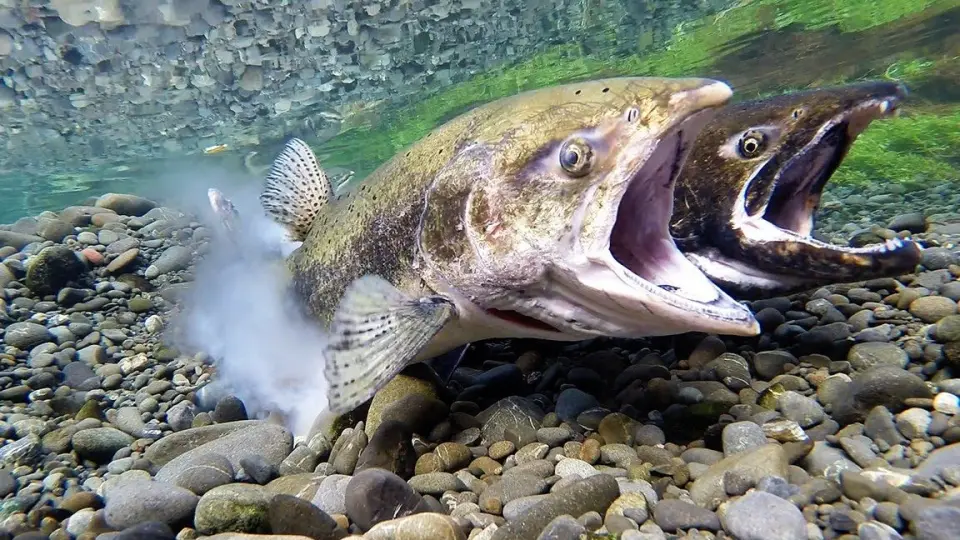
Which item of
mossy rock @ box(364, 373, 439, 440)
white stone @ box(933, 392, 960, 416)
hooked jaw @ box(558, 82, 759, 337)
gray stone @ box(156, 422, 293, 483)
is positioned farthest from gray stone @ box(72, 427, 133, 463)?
white stone @ box(933, 392, 960, 416)

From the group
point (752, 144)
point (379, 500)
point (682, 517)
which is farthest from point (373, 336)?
point (752, 144)

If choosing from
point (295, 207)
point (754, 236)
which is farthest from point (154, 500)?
point (754, 236)

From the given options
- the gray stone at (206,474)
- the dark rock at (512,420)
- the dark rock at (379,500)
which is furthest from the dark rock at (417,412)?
the gray stone at (206,474)

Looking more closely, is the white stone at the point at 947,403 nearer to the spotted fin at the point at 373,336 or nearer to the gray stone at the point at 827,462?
the gray stone at the point at 827,462

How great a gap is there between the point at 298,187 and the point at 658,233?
10.5 ft

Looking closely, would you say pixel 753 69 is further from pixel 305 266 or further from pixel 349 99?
pixel 305 266

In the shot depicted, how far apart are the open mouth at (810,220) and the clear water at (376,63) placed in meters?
7.98

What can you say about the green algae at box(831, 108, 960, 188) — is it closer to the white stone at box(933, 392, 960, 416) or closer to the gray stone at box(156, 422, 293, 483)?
the white stone at box(933, 392, 960, 416)

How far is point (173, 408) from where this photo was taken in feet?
13.7

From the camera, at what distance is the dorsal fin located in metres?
4.49

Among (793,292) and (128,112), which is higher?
(128,112)

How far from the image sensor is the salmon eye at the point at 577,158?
2170mm

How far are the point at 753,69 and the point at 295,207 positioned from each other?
17471 millimetres

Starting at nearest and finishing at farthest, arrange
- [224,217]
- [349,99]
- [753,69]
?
[224,217]
[349,99]
[753,69]
